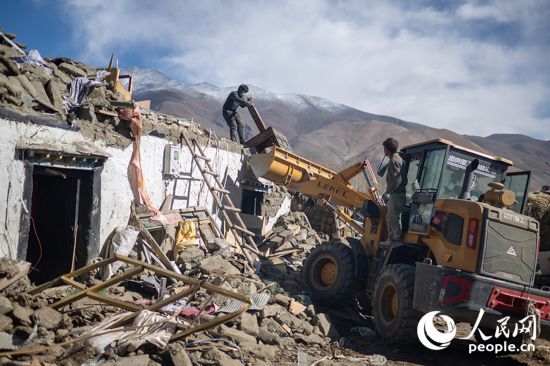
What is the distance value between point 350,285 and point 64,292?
179 inches

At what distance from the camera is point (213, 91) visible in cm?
9506

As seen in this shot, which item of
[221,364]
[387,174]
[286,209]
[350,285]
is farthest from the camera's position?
[286,209]

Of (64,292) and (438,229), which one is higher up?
(438,229)

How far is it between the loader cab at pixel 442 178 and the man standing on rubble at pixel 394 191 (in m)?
0.16

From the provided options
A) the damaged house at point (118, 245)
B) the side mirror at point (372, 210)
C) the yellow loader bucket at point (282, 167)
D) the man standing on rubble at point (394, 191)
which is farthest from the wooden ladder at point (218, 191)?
the man standing on rubble at point (394, 191)

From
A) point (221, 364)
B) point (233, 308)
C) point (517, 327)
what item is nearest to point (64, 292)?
point (233, 308)

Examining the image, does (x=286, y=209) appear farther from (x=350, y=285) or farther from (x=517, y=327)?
(x=517, y=327)

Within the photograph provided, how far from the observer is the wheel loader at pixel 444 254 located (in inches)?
212

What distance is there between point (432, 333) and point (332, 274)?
2.31m

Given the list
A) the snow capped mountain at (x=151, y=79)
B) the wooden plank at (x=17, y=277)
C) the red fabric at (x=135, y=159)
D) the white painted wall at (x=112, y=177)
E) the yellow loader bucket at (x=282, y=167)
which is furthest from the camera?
the snow capped mountain at (x=151, y=79)

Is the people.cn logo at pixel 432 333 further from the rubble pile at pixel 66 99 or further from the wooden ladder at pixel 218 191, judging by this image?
the rubble pile at pixel 66 99

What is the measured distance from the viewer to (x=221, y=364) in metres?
4.28

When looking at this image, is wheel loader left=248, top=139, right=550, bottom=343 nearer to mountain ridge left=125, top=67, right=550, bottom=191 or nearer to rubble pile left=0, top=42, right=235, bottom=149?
rubble pile left=0, top=42, right=235, bottom=149

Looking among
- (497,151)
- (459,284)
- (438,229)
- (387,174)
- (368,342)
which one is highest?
(497,151)
